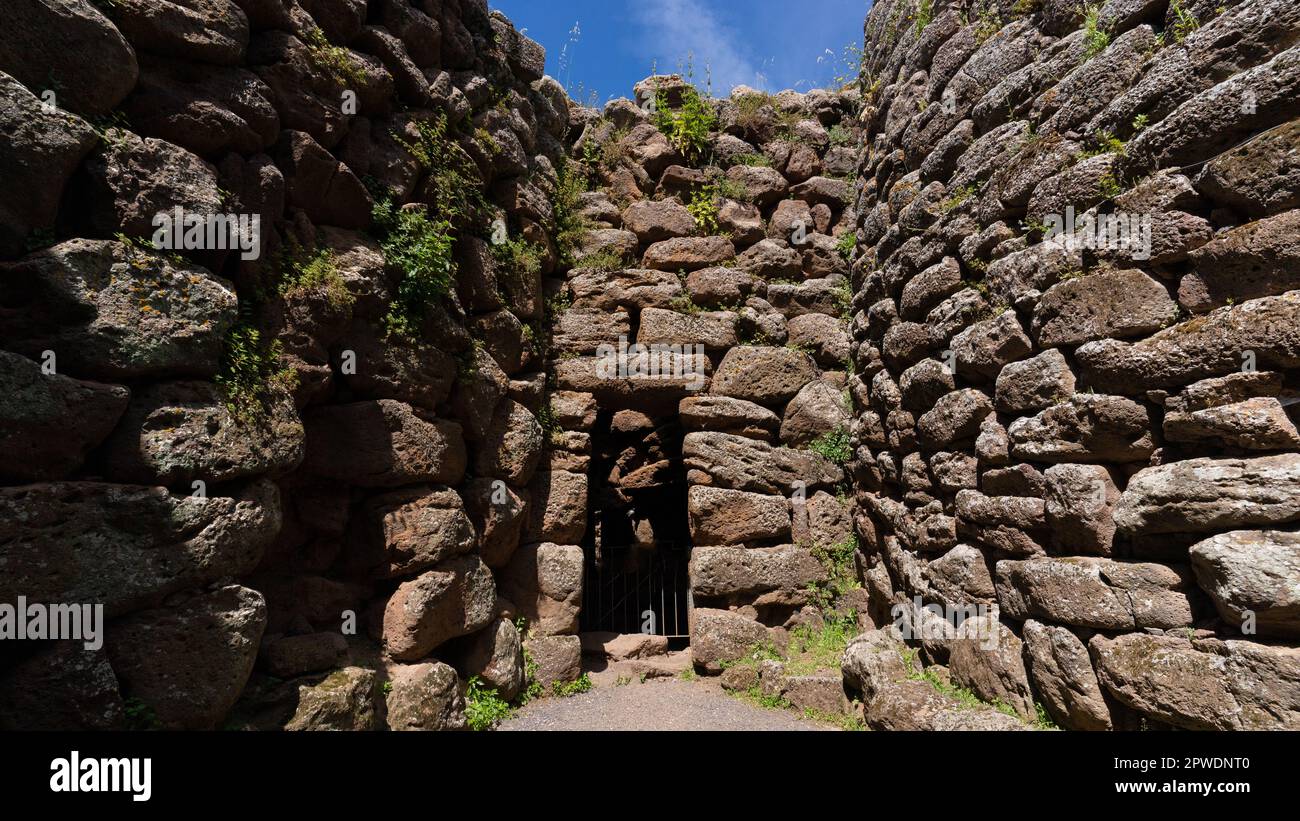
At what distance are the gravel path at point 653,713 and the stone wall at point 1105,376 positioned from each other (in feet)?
3.44

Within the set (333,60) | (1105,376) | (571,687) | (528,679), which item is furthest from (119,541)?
(1105,376)

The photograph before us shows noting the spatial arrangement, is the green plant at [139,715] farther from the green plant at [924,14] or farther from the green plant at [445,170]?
the green plant at [924,14]

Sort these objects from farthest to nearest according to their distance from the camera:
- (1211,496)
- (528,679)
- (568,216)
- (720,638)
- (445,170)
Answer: (568,216)
(720,638)
(528,679)
(445,170)
(1211,496)

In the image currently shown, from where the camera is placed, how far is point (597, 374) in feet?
23.3

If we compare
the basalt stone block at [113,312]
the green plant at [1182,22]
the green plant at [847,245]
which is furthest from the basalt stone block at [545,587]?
the green plant at [1182,22]

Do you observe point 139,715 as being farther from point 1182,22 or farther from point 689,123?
point 689,123

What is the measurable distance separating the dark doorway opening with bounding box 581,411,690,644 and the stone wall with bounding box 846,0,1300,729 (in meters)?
3.84

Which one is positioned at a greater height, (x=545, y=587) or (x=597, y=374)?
(x=597, y=374)

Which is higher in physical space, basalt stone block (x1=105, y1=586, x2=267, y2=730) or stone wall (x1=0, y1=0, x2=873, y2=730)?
stone wall (x1=0, y1=0, x2=873, y2=730)

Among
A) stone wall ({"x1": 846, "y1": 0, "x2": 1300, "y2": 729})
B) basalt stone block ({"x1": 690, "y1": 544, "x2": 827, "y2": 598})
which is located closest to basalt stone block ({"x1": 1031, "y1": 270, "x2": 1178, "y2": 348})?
stone wall ({"x1": 846, "y1": 0, "x2": 1300, "y2": 729})

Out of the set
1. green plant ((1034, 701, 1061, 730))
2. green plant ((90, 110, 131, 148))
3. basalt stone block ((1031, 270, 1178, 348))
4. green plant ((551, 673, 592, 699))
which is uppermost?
green plant ((90, 110, 131, 148))

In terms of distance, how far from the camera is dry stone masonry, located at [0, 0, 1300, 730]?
9.86 feet

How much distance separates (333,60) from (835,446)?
230 inches
